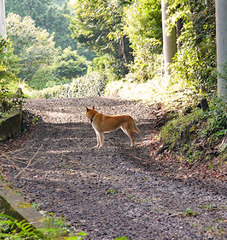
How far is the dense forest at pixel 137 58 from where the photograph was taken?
33.9ft

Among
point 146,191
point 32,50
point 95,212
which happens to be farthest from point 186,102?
point 32,50

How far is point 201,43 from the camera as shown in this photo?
410 inches

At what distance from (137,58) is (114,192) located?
14120mm

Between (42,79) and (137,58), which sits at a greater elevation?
(137,58)

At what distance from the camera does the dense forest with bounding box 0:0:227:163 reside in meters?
10.3

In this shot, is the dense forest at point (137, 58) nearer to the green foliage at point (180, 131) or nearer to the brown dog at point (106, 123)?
the green foliage at point (180, 131)

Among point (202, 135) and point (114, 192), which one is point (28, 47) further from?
point (114, 192)

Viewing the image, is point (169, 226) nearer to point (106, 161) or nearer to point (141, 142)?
point (106, 161)

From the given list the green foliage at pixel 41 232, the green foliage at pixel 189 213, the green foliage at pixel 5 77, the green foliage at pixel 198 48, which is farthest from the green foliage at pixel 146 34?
the green foliage at pixel 41 232

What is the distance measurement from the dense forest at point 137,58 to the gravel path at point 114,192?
153cm

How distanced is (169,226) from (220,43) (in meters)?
5.05

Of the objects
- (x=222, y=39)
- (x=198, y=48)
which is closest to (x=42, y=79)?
(x=198, y=48)

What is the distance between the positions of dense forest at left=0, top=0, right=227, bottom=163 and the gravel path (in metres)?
1.53

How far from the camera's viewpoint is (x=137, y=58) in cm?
1916
